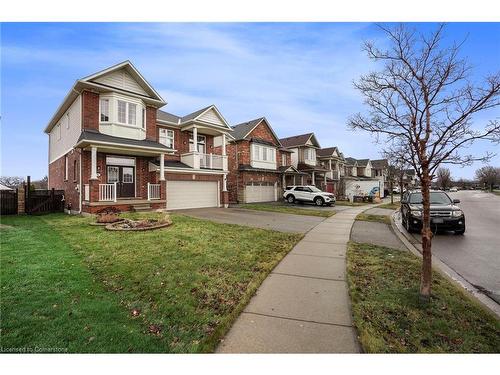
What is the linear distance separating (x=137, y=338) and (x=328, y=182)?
38.7 meters

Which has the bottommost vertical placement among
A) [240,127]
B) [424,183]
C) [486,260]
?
[486,260]

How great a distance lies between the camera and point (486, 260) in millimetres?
7328

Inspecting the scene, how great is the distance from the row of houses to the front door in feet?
0.18

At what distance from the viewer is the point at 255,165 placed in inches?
1076

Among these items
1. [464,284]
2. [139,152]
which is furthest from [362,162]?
[464,284]

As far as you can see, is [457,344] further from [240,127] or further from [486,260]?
[240,127]

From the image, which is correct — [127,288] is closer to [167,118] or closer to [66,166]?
[66,166]

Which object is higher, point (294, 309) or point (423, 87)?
point (423, 87)

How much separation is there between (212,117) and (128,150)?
7630 millimetres

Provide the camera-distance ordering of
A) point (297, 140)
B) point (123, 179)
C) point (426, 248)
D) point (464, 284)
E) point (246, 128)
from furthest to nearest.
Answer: point (297, 140) < point (246, 128) < point (123, 179) < point (464, 284) < point (426, 248)

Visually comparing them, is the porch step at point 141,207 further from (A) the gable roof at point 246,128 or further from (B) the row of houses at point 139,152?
(A) the gable roof at point 246,128

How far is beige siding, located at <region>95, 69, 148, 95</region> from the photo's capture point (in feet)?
51.7

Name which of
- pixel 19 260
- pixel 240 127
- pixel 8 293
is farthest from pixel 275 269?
pixel 240 127

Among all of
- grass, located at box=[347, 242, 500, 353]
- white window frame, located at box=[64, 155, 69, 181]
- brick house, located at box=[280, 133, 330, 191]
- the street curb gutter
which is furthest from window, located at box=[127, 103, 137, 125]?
brick house, located at box=[280, 133, 330, 191]
